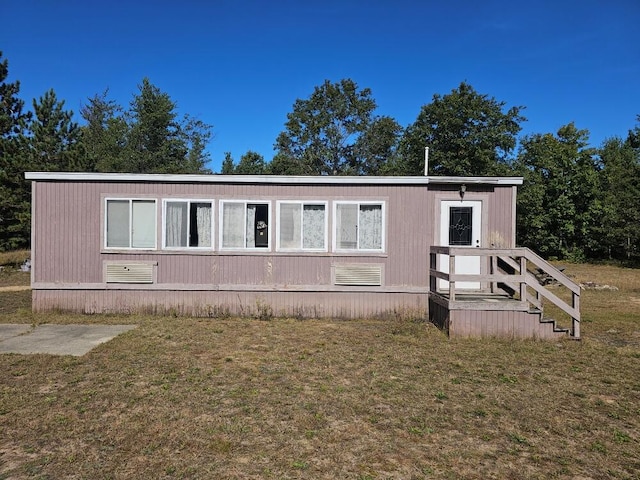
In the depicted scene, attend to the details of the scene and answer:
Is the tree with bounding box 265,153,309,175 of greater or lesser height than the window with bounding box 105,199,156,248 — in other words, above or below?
above

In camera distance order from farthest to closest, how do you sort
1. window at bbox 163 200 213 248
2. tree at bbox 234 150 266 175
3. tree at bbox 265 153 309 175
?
1. tree at bbox 234 150 266 175
2. tree at bbox 265 153 309 175
3. window at bbox 163 200 213 248

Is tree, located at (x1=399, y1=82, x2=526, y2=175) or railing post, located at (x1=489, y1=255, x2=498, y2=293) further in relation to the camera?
tree, located at (x1=399, y1=82, x2=526, y2=175)

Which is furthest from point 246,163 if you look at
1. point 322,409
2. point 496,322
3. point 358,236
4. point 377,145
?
point 322,409

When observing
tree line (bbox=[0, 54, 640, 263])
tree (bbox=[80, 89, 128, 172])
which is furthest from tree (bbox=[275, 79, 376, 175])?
tree (bbox=[80, 89, 128, 172])

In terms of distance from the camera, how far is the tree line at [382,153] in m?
21.4

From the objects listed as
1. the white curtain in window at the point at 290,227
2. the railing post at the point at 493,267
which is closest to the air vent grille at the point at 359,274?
the white curtain in window at the point at 290,227

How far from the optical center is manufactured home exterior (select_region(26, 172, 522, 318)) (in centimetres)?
894

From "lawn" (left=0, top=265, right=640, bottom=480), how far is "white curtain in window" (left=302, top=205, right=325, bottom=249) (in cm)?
222

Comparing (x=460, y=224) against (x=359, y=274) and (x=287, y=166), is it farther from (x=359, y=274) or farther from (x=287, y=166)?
(x=287, y=166)

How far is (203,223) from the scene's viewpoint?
29.9ft

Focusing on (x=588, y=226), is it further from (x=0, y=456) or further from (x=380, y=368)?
(x=0, y=456)

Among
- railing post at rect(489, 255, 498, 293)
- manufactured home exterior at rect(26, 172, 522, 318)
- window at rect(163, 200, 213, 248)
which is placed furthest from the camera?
window at rect(163, 200, 213, 248)

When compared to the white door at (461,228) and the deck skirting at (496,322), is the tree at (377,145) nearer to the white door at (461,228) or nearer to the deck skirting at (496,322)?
the white door at (461,228)

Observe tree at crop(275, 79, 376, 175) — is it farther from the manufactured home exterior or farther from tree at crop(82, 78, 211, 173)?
the manufactured home exterior
